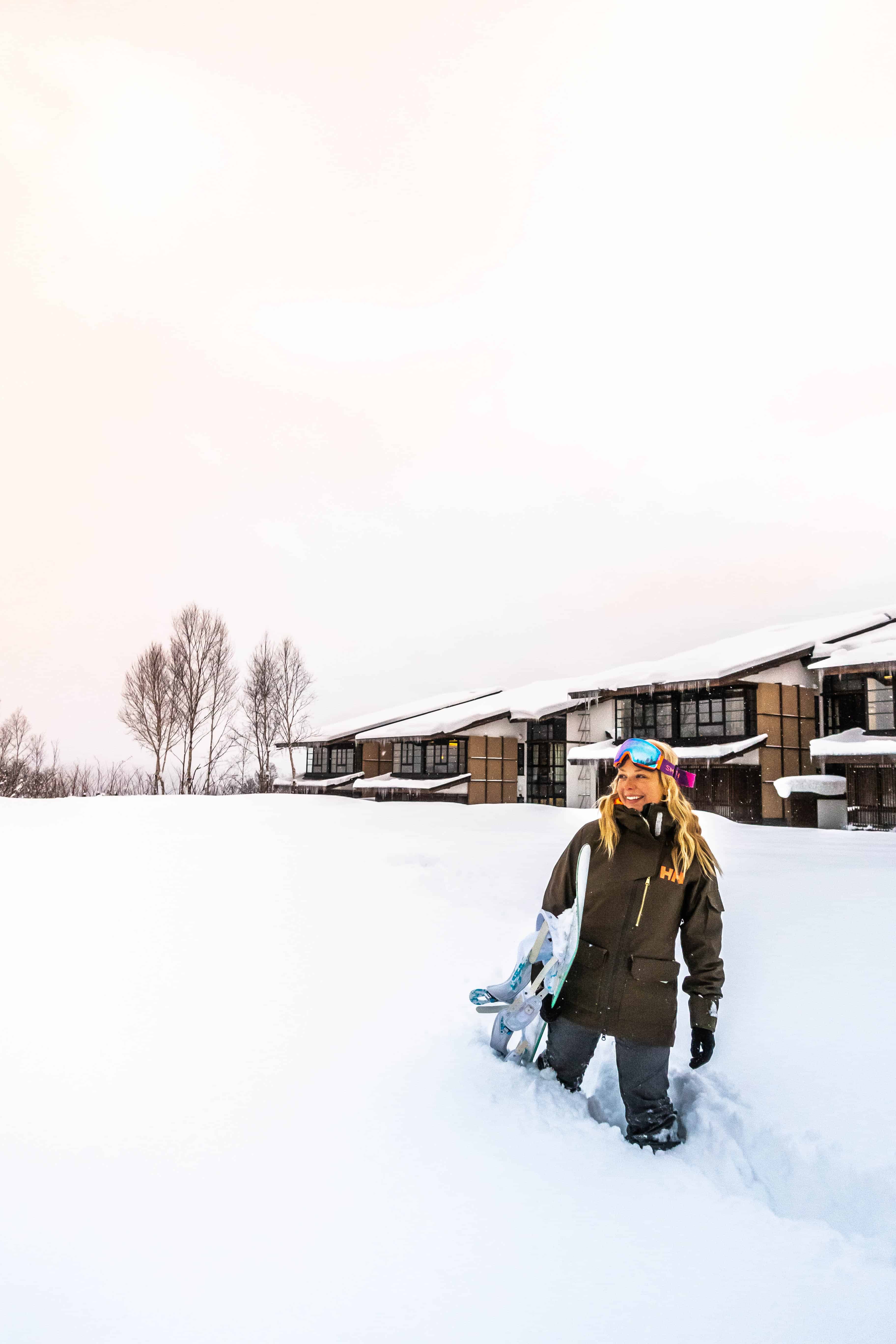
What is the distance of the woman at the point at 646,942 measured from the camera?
3.56 metres

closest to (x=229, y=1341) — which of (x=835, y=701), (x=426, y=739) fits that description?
(x=835, y=701)

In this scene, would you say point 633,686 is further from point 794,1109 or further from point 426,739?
point 794,1109

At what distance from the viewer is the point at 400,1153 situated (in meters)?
3.48

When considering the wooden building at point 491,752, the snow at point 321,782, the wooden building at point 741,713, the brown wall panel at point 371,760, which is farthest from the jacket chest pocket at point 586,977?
the snow at point 321,782

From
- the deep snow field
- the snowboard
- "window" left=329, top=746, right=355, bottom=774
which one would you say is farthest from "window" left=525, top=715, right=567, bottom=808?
the snowboard

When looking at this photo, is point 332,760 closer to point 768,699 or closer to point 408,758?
point 408,758

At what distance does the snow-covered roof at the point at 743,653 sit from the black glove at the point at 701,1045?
23358mm

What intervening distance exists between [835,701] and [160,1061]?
2654 centimetres

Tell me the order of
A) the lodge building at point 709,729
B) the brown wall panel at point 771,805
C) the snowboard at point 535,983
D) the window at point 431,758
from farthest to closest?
the window at point 431,758
the brown wall panel at point 771,805
the lodge building at point 709,729
the snowboard at point 535,983

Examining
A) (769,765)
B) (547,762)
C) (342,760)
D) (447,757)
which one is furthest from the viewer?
(342,760)

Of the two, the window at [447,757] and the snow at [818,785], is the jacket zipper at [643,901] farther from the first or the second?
the window at [447,757]

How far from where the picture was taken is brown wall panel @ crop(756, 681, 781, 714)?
26.2m

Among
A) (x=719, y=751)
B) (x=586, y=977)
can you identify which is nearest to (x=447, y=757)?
(x=719, y=751)

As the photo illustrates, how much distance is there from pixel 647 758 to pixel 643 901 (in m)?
0.68
